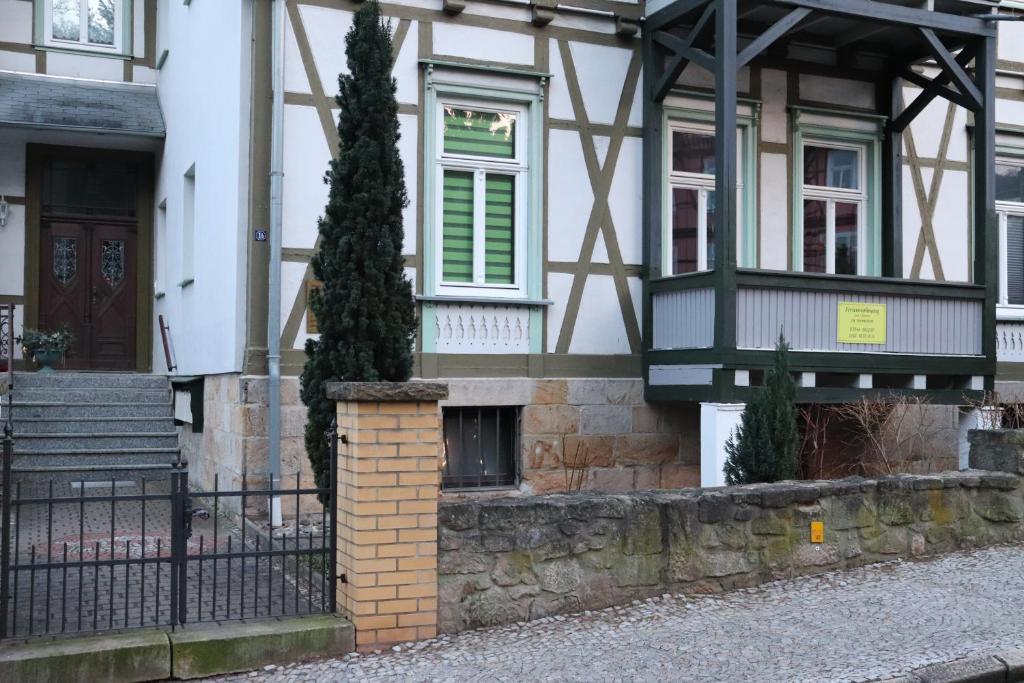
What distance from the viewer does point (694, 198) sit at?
1188 centimetres

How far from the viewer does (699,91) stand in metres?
11.7

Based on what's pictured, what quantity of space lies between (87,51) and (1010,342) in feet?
38.9

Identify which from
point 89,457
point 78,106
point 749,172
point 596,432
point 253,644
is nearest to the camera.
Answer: point 253,644

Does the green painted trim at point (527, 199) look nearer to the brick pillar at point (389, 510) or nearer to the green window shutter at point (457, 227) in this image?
the green window shutter at point (457, 227)

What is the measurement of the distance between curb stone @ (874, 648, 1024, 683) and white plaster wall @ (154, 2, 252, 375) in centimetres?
→ 647

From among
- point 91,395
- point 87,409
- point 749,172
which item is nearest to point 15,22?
point 91,395

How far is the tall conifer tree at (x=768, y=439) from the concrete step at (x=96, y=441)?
6.23 metres

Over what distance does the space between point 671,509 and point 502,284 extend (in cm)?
458

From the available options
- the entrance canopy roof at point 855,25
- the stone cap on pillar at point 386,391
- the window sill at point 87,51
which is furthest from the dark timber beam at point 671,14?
the window sill at point 87,51

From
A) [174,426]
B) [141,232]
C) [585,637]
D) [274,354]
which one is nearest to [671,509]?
[585,637]

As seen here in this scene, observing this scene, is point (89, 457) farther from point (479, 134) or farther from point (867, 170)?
point (867, 170)

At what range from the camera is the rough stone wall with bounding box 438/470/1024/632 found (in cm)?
629

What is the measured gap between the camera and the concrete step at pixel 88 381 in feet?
40.9

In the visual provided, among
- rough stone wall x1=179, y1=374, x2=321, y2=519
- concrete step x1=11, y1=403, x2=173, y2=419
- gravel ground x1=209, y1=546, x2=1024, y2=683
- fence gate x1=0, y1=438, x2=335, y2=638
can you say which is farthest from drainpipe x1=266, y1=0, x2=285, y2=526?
gravel ground x1=209, y1=546, x2=1024, y2=683
